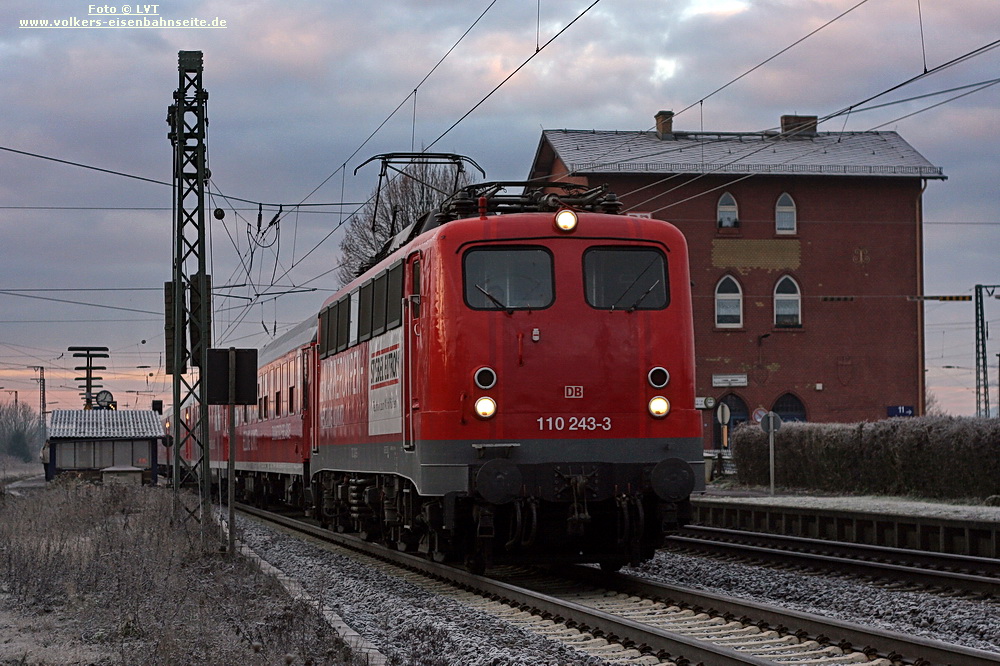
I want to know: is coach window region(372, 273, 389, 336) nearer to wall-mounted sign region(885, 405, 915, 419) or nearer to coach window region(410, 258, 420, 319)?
coach window region(410, 258, 420, 319)

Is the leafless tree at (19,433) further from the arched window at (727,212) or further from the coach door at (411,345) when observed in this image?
the coach door at (411,345)

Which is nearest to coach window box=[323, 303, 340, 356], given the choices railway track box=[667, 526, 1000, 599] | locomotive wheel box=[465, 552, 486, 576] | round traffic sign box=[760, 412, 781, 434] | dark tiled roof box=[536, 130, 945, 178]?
locomotive wheel box=[465, 552, 486, 576]

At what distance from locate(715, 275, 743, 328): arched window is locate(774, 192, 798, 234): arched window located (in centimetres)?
319

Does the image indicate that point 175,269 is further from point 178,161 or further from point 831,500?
point 831,500

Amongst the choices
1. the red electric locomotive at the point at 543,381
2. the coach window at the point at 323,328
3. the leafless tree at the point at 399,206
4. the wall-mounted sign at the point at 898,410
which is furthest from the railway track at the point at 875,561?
the wall-mounted sign at the point at 898,410

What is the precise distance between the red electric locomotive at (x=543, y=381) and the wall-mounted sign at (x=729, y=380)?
36.7m

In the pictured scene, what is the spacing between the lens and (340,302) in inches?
655

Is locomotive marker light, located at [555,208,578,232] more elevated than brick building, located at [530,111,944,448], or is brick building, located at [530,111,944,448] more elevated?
brick building, located at [530,111,944,448]

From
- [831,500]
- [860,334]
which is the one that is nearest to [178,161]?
[831,500]

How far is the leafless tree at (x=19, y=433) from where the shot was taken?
134500 millimetres

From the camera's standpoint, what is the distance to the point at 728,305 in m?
49.9

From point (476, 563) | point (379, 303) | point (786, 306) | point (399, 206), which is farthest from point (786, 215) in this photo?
point (476, 563)

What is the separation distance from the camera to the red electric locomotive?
37.1 ft

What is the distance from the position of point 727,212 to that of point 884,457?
76.1ft
